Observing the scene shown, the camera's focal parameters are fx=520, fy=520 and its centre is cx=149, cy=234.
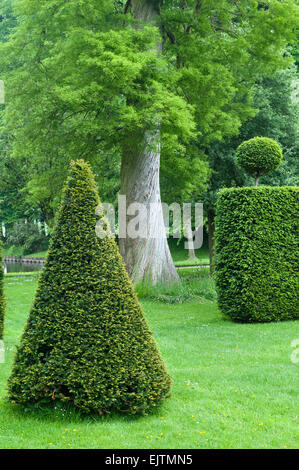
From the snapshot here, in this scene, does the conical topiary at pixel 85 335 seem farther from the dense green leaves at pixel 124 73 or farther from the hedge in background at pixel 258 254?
the dense green leaves at pixel 124 73

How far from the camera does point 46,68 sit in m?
15.4

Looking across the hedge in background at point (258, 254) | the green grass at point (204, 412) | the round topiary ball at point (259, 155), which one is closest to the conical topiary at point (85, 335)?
the green grass at point (204, 412)

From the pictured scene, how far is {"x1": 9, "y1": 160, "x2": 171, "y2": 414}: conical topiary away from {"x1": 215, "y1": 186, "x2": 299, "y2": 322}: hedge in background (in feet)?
17.4

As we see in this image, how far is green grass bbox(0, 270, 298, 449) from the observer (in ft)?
15.6

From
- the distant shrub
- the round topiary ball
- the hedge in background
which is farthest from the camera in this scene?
the distant shrub

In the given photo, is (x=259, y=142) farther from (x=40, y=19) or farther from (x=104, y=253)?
(x=40, y=19)

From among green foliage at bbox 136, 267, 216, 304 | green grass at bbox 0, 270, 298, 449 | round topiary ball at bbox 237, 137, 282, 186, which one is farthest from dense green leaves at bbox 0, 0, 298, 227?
green grass at bbox 0, 270, 298, 449

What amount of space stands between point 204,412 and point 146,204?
34.8ft

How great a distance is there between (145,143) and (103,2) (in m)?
3.99

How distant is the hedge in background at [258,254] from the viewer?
10.5 metres

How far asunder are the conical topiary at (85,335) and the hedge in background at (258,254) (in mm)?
5303

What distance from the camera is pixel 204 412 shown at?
18.1ft

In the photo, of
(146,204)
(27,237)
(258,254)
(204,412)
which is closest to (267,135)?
(146,204)

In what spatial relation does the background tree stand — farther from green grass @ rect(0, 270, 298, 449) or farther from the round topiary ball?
green grass @ rect(0, 270, 298, 449)
